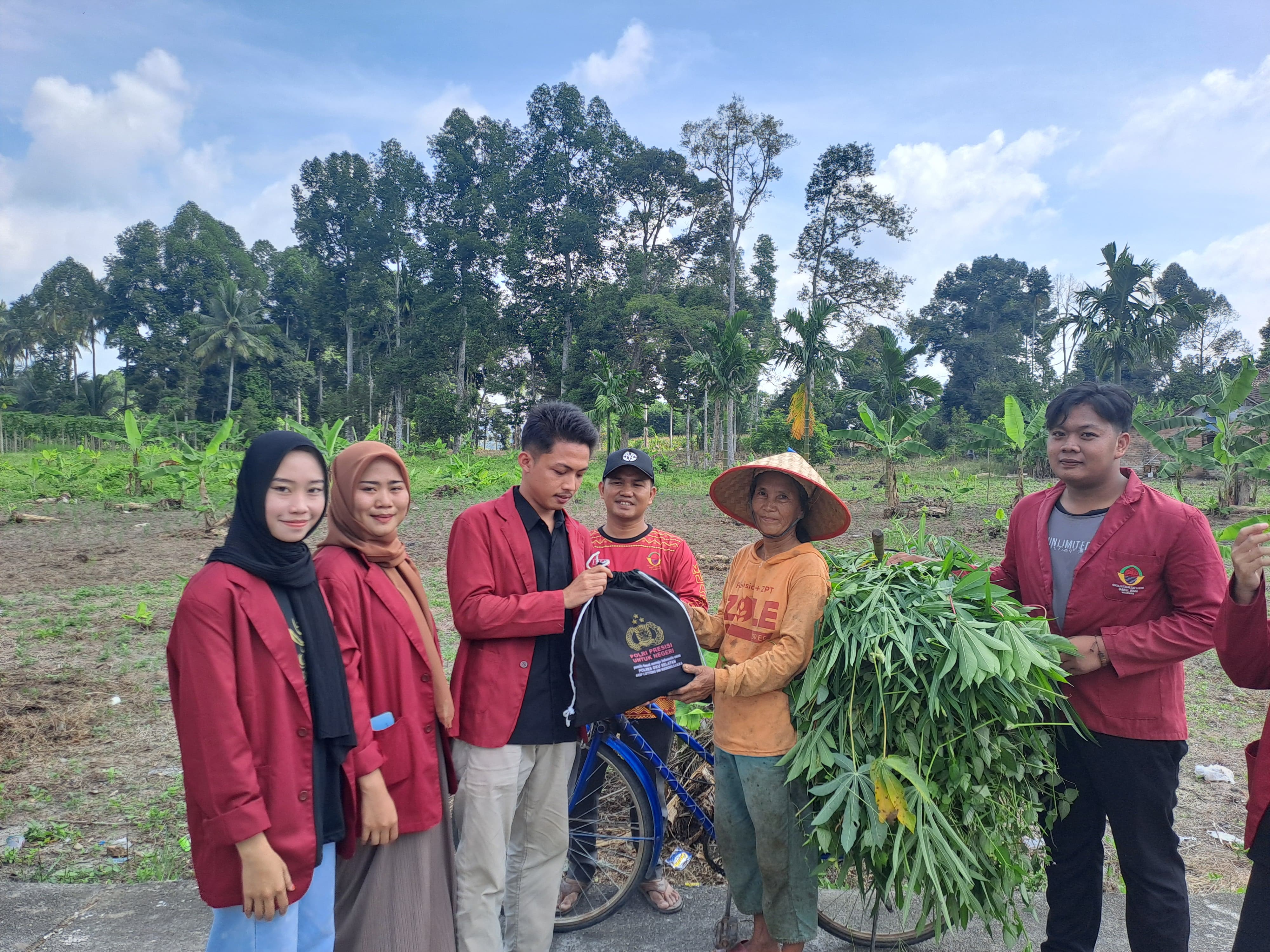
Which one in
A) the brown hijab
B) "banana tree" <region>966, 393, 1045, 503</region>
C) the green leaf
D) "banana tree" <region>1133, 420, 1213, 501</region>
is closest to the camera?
the brown hijab

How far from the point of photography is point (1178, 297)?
88.3ft

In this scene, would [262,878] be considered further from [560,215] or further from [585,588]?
[560,215]

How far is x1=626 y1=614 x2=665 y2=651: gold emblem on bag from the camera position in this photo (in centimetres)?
223

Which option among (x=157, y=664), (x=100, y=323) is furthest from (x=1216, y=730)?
(x=100, y=323)

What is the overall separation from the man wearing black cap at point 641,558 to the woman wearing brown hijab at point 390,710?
830 millimetres

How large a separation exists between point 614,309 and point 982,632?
31.7m

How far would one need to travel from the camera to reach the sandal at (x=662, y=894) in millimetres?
2773

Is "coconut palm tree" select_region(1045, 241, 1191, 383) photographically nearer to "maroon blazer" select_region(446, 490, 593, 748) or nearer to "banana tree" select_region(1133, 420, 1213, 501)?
"banana tree" select_region(1133, 420, 1213, 501)

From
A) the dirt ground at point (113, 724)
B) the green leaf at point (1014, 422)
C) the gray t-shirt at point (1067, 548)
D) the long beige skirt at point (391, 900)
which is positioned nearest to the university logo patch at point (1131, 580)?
the gray t-shirt at point (1067, 548)

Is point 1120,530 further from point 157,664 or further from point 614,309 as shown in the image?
point 614,309

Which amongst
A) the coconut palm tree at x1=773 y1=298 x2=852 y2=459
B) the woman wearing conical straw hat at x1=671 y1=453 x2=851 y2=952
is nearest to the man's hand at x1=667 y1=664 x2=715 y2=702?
the woman wearing conical straw hat at x1=671 y1=453 x2=851 y2=952

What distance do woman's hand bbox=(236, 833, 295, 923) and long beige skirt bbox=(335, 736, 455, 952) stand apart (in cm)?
35

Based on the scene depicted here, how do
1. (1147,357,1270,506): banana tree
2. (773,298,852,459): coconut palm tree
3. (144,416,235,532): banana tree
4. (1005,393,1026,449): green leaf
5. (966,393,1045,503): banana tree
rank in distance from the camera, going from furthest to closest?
(773,298,852,459): coconut palm tree, (966,393,1045,503): banana tree, (1005,393,1026,449): green leaf, (144,416,235,532): banana tree, (1147,357,1270,506): banana tree

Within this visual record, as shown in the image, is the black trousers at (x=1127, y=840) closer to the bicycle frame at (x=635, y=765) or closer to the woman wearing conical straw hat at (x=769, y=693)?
the woman wearing conical straw hat at (x=769, y=693)
